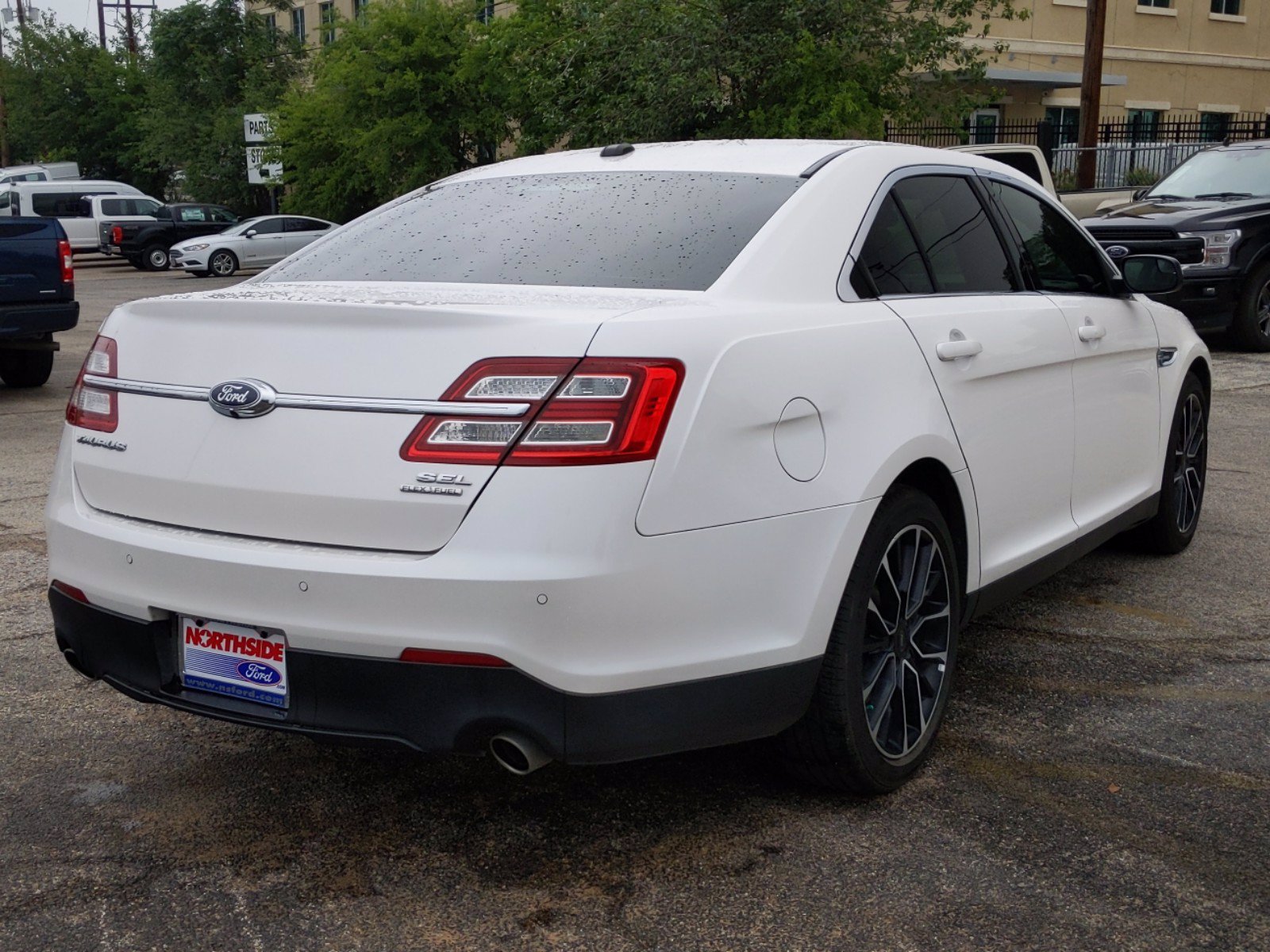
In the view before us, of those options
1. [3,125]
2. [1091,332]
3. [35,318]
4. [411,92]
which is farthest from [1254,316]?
[3,125]

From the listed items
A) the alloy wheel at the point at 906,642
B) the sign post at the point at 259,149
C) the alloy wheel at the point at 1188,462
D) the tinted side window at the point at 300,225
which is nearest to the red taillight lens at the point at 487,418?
the alloy wheel at the point at 906,642

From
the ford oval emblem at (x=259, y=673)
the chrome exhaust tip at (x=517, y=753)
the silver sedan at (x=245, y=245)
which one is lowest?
the silver sedan at (x=245, y=245)

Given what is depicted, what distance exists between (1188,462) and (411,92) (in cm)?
2570

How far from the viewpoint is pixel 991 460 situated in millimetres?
3877

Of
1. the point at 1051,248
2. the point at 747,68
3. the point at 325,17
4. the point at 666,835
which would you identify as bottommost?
the point at 666,835

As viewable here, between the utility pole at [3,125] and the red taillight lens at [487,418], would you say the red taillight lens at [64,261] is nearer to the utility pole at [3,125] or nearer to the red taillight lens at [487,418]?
the red taillight lens at [487,418]

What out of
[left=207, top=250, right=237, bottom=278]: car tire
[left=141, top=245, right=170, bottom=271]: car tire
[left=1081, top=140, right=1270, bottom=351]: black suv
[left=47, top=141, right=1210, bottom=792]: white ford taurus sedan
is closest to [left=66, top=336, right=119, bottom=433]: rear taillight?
[left=47, top=141, right=1210, bottom=792]: white ford taurus sedan

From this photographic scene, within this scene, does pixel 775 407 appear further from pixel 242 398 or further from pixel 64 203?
pixel 64 203

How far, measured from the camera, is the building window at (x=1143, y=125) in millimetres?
31719

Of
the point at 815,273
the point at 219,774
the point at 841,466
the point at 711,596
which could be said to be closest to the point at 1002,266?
the point at 815,273

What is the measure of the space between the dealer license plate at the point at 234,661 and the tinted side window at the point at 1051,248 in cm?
264

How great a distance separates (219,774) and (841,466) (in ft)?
5.87

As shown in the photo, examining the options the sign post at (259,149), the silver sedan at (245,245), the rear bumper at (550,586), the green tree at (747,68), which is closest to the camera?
the rear bumper at (550,586)

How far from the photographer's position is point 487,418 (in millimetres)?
2789
